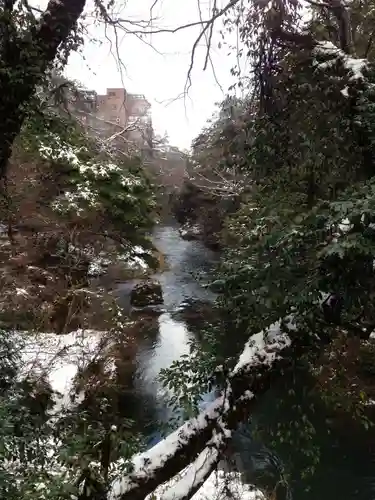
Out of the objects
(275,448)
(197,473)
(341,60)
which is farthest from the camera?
(275,448)

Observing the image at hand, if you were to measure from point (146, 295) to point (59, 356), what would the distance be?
6053 mm

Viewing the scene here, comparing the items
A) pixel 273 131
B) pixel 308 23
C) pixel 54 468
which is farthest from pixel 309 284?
pixel 308 23

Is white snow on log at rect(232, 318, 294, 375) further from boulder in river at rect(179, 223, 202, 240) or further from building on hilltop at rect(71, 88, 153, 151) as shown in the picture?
boulder in river at rect(179, 223, 202, 240)

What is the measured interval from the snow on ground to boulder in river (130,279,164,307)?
4827mm

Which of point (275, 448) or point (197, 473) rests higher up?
point (197, 473)

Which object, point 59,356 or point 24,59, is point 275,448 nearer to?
point 59,356

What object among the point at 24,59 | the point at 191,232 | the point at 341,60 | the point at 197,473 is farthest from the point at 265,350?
the point at 191,232

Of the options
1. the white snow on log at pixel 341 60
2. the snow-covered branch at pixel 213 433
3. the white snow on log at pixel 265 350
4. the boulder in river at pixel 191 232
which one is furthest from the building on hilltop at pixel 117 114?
the boulder in river at pixel 191 232

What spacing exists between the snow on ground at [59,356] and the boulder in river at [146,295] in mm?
4827

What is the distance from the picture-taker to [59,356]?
320 inches

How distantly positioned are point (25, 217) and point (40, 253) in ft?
3.63

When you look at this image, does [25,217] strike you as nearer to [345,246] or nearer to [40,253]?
[40,253]

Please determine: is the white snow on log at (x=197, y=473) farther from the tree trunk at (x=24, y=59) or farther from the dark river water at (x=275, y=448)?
the tree trunk at (x=24, y=59)

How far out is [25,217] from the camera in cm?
1033
